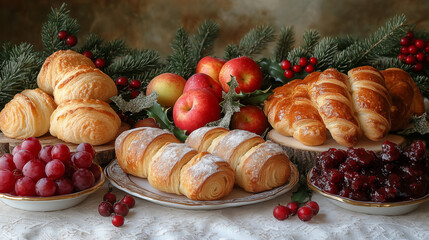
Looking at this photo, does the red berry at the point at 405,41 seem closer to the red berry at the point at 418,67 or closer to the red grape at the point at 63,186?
the red berry at the point at 418,67

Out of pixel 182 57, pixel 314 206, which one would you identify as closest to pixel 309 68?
pixel 182 57

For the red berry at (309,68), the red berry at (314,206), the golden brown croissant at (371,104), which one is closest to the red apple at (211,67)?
the red berry at (309,68)

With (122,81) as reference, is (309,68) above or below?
above

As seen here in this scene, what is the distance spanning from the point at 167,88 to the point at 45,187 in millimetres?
838

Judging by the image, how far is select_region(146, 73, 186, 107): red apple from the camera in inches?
74.5

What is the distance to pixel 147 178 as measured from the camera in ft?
4.45

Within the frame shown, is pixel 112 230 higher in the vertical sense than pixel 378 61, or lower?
lower

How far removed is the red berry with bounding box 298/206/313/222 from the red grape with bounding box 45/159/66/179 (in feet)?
2.12

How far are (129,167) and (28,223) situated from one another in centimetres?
32

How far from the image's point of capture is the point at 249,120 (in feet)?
5.72

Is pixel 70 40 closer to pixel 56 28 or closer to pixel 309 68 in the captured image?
pixel 56 28

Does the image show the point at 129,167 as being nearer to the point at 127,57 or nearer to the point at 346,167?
the point at 346,167

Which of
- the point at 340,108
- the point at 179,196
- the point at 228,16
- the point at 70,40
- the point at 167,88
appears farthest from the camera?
Result: the point at 228,16

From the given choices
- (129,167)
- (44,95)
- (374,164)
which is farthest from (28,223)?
(374,164)
